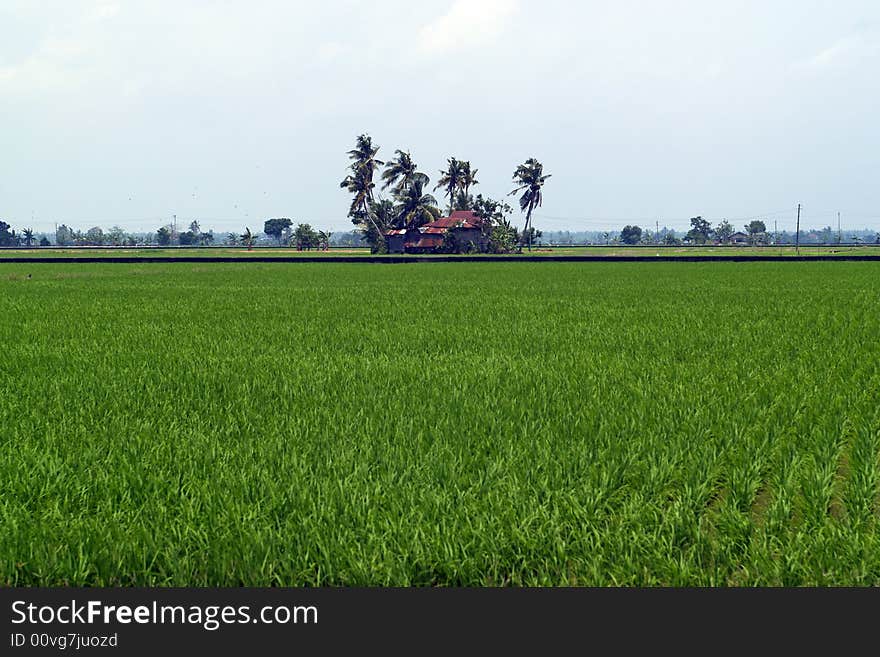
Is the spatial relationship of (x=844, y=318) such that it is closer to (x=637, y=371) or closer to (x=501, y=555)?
(x=637, y=371)

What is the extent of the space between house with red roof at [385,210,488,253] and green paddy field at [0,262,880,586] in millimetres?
69340

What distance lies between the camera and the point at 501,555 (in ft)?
12.0

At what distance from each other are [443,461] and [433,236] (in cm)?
7919

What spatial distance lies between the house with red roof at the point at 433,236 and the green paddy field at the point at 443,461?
6934cm

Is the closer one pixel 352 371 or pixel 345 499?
pixel 345 499

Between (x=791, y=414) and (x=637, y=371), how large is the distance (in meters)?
2.55

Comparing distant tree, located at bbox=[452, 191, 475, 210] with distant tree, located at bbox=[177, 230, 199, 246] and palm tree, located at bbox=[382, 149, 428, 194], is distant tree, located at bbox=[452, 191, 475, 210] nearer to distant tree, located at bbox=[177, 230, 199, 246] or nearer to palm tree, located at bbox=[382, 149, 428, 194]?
palm tree, located at bbox=[382, 149, 428, 194]

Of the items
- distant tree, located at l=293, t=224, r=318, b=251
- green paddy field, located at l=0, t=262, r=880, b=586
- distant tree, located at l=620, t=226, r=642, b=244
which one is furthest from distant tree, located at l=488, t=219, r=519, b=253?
distant tree, located at l=620, t=226, r=642, b=244

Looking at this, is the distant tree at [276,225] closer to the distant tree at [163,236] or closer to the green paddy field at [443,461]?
the distant tree at [163,236]

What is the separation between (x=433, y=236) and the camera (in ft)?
274

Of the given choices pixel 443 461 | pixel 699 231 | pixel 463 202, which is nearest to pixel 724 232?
pixel 699 231

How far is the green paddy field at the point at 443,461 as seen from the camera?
360 cm

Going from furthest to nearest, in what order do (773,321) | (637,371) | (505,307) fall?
(505,307) → (773,321) → (637,371)

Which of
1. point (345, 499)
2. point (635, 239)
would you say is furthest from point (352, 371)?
point (635, 239)
